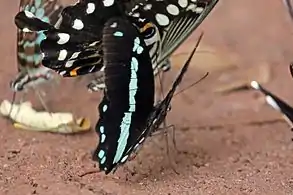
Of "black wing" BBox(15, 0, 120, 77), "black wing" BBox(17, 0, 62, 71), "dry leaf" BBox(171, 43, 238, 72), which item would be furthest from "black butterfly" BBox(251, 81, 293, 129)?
"dry leaf" BBox(171, 43, 238, 72)

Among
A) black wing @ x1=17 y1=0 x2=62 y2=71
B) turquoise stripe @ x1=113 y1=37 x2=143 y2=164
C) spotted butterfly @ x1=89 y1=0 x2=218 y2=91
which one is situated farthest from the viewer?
black wing @ x1=17 y1=0 x2=62 y2=71

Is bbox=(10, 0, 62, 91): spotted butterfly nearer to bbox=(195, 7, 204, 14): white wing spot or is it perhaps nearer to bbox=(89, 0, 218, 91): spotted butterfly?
bbox=(89, 0, 218, 91): spotted butterfly

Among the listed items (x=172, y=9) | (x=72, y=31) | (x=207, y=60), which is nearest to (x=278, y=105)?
(x=172, y=9)

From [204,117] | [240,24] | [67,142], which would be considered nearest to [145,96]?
[67,142]

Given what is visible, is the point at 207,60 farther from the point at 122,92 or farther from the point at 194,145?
the point at 122,92

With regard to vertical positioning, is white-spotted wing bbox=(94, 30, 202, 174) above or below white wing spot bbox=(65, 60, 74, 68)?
below

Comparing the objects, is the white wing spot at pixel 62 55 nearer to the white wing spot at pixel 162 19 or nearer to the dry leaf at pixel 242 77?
the white wing spot at pixel 162 19

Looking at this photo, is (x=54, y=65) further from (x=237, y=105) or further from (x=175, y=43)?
(x=237, y=105)
